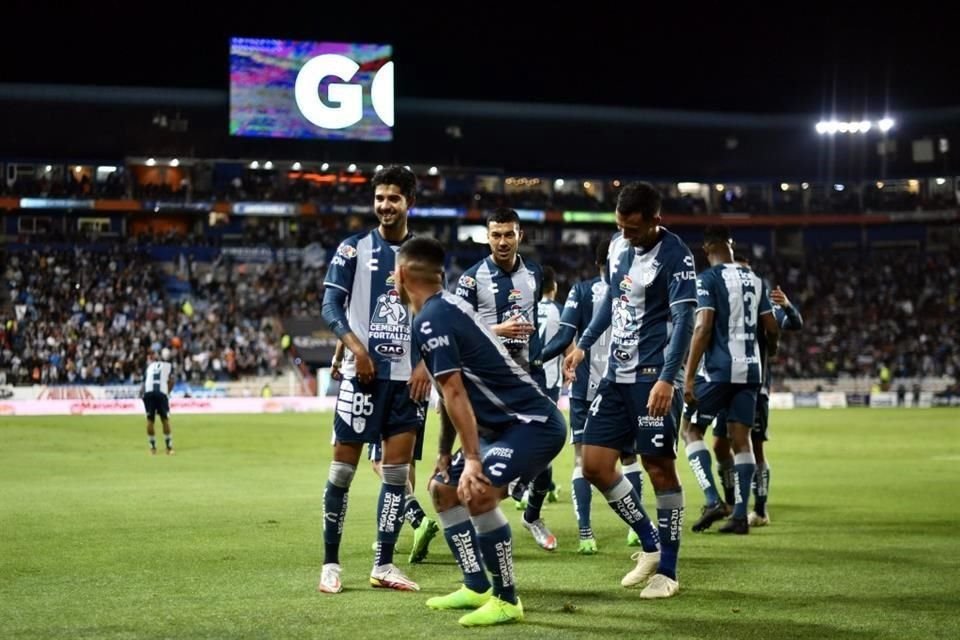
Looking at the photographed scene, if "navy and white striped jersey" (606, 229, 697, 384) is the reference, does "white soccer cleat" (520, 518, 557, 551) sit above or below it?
below

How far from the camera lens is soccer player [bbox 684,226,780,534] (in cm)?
1202

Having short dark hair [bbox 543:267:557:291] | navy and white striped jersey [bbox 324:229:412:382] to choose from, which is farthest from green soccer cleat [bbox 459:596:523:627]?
short dark hair [bbox 543:267:557:291]

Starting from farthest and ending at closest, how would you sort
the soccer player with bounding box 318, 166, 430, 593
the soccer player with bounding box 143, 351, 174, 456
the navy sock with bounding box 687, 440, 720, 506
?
1. the soccer player with bounding box 143, 351, 174, 456
2. the navy sock with bounding box 687, 440, 720, 506
3. the soccer player with bounding box 318, 166, 430, 593

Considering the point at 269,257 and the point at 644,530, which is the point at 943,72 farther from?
the point at 644,530

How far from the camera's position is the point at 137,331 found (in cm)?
5241

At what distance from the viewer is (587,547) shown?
10727 millimetres

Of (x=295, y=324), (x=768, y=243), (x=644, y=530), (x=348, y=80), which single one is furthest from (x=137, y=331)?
(x=644, y=530)

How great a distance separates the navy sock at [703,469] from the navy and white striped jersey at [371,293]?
446 centimetres

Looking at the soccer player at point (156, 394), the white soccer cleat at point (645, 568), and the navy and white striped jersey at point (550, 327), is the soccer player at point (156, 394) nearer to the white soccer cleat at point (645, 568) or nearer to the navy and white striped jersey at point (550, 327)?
the navy and white striped jersey at point (550, 327)

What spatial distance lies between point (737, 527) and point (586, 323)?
2539 mm

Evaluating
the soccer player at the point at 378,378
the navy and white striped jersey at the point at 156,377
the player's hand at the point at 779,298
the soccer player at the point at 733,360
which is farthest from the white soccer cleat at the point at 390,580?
the navy and white striped jersey at the point at 156,377

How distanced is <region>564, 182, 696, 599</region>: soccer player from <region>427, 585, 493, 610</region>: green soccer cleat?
1.36m

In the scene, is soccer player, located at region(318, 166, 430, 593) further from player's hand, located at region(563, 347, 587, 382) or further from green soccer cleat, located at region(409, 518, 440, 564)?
player's hand, located at region(563, 347, 587, 382)

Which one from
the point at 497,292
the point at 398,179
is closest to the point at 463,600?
the point at 398,179
